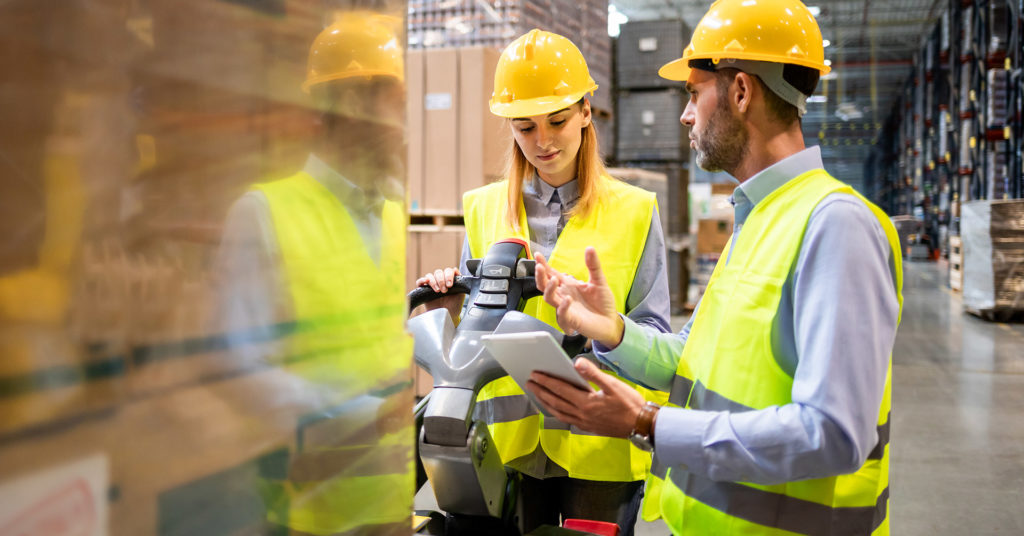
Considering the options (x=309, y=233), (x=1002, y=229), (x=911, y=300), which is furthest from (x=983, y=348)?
(x=309, y=233)

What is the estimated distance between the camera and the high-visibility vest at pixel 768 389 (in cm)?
128

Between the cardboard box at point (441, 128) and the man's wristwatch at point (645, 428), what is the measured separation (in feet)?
10.8

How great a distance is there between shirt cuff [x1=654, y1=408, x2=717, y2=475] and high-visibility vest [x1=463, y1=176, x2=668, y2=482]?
0.62 meters

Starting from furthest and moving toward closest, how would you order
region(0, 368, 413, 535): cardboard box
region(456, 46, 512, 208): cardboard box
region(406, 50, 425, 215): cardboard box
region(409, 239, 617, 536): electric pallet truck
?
region(406, 50, 425, 215): cardboard box
region(456, 46, 512, 208): cardboard box
region(409, 239, 617, 536): electric pallet truck
region(0, 368, 413, 535): cardboard box

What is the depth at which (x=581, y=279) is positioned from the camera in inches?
80.2

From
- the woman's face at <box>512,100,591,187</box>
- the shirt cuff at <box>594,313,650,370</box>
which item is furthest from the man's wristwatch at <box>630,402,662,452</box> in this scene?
the woman's face at <box>512,100,591,187</box>

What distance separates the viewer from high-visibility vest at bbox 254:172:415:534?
0.64m

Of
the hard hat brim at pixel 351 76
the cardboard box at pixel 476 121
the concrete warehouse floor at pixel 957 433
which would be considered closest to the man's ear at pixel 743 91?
the hard hat brim at pixel 351 76

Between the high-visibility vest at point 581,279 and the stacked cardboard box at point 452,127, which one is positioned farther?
the stacked cardboard box at point 452,127

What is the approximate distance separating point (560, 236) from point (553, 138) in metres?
0.28

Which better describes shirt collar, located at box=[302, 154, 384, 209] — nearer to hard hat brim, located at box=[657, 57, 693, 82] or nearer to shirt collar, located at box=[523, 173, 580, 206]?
hard hat brim, located at box=[657, 57, 693, 82]

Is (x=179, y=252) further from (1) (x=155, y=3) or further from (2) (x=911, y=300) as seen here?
(2) (x=911, y=300)

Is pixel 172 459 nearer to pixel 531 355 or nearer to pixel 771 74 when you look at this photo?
pixel 531 355

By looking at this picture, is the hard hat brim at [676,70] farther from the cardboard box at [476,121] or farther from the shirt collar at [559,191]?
the cardboard box at [476,121]
